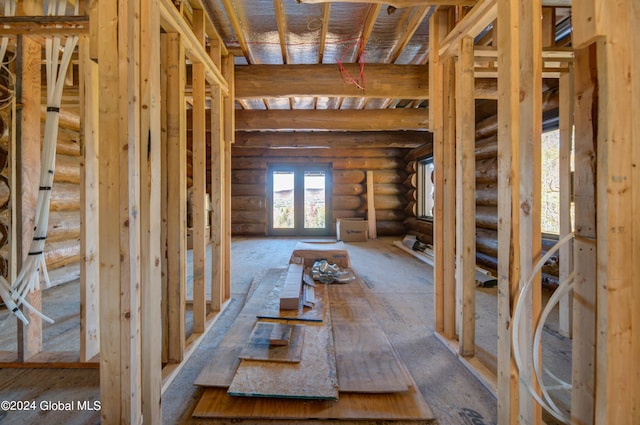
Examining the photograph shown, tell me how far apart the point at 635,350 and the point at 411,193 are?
21.9 ft

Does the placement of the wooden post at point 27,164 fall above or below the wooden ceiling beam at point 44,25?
below

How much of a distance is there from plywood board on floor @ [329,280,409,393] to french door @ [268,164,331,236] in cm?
534

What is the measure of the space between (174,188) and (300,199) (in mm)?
6379

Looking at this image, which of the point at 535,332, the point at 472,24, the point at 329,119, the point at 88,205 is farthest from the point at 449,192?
the point at 329,119

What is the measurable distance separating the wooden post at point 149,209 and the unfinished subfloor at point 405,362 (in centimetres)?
24

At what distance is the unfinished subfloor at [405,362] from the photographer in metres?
1.53

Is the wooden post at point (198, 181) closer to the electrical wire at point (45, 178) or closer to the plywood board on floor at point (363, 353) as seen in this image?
the electrical wire at point (45, 178)

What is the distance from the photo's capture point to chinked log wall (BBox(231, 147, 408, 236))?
8.05m

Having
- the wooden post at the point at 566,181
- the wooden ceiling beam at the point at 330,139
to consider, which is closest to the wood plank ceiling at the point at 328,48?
the wooden post at the point at 566,181

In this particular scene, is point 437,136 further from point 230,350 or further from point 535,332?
point 230,350

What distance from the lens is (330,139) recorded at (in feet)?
24.3

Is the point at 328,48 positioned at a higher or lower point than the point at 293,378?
higher

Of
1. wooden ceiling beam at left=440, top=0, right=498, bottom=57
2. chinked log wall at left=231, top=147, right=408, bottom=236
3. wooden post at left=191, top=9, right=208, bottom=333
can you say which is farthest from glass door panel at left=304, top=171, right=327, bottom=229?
wooden ceiling beam at left=440, top=0, right=498, bottom=57

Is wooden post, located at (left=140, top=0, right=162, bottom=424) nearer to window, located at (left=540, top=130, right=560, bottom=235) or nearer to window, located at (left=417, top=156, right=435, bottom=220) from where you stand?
window, located at (left=540, top=130, right=560, bottom=235)
